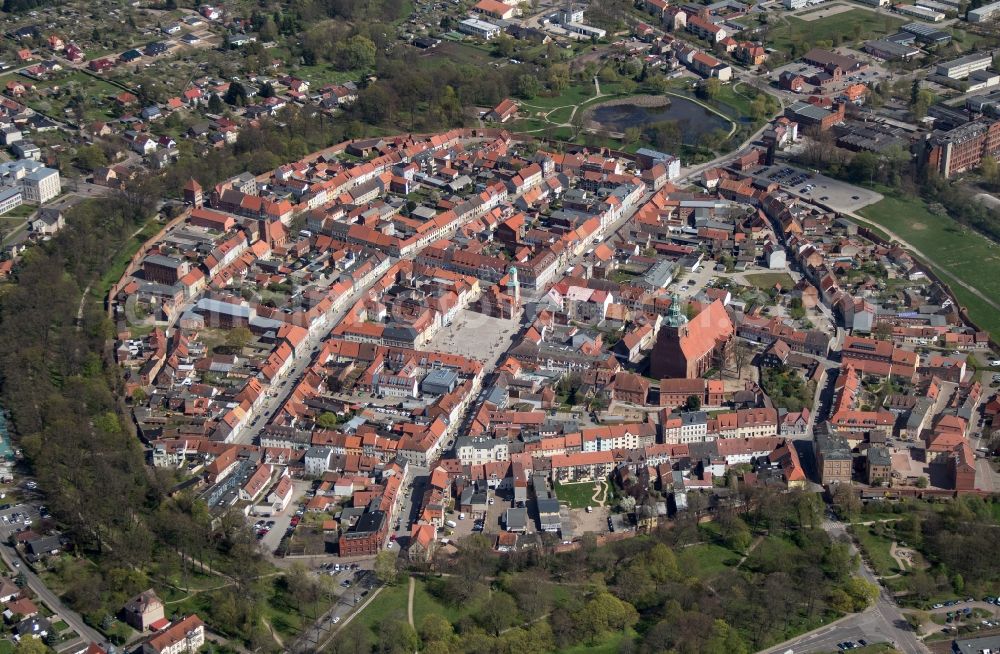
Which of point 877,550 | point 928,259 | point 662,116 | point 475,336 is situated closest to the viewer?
point 877,550

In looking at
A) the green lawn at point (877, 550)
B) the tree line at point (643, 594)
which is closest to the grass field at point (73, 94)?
the tree line at point (643, 594)

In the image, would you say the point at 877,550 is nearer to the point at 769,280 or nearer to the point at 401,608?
the point at 401,608

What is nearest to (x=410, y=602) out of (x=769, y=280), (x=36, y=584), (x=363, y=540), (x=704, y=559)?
(x=363, y=540)

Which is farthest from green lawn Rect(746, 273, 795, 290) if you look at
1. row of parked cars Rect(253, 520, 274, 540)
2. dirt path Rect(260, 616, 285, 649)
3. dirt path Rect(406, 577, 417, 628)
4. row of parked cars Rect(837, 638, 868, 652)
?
dirt path Rect(260, 616, 285, 649)

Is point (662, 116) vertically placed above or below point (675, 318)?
below

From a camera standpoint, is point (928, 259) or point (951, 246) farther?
point (951, 246)

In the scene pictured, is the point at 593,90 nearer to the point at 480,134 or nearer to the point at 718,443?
the point at 480,134

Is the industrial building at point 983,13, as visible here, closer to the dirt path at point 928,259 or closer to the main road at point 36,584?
the dirt path at point 928,259
